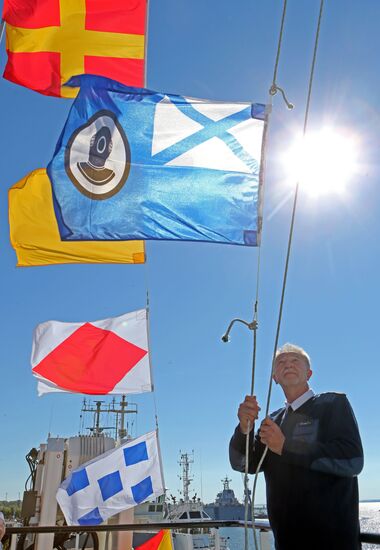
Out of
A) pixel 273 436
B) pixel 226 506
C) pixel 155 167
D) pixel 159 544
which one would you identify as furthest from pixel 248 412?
pixel 226 506

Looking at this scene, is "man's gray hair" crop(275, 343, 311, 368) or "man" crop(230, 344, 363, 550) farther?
"man's gray hair" crop(275, 343, 311, 368)

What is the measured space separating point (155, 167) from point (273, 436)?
2613 millimetres

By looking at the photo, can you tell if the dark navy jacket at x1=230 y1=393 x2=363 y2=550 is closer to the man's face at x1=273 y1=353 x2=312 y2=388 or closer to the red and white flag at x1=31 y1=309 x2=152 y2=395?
the man's face at x1=273 y1=353 x2=312 y2=388

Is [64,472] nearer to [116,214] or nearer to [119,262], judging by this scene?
[119,262]

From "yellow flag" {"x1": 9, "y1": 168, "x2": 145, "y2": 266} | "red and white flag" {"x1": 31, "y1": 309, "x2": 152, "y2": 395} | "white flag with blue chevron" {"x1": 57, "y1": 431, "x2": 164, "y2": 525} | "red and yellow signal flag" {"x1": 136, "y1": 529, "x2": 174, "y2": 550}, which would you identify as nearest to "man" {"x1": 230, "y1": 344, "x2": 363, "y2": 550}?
"yellow flag" {"x1": 9, "y1": 168, "x2": 145, "y2": 266}

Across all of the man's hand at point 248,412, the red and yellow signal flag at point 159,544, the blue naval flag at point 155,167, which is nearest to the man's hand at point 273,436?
the man's hand at point 248,412

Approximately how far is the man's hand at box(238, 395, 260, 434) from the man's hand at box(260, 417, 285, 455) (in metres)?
0.12

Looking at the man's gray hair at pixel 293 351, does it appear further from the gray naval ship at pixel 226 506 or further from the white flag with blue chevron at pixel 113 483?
the gray naval ship at pixel 226 506

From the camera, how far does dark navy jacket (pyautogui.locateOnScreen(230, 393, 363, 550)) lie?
1.84m

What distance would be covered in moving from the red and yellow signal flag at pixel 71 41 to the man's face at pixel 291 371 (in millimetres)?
4330

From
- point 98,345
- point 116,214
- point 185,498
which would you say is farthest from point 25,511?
point 185,498

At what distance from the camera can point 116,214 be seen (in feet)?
12.6

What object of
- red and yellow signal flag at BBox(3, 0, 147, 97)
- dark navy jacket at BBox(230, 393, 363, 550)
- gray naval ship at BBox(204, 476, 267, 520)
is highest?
red and yellow signal flag at BBox(3, 0, 147, 97)

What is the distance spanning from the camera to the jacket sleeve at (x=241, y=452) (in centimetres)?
226
